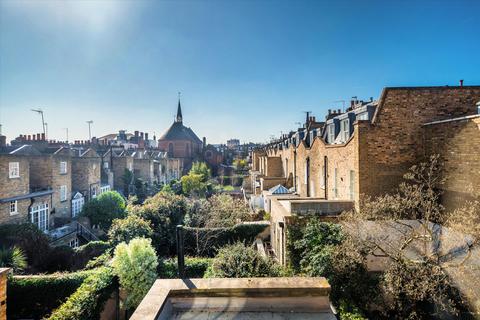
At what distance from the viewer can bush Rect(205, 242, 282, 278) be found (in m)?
10.0

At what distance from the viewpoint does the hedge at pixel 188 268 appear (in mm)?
13570

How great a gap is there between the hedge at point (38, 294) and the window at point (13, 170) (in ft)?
38.7

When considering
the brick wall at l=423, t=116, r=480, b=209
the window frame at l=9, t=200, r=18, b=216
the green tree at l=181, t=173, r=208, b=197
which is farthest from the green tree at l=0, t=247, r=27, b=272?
the green tree at l=181, t=173, r=208, b=197

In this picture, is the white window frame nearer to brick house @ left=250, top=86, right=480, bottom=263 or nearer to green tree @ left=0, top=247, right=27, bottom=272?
brick house @ left=250, top=86, right=480, bottom=263

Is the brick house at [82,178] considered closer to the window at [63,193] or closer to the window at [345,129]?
the window at [63,193]

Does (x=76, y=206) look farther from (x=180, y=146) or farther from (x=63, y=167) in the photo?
(x=180, y=146)

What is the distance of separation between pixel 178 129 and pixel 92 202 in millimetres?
49630

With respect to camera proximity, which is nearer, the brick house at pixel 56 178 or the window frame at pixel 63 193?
the brick house at pixel 56 178

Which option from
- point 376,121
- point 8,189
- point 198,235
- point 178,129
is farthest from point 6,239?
point 178,129

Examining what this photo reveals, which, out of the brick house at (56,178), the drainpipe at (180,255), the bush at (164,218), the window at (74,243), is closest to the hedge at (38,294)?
the bush at (164,218)

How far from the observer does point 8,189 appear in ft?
67.2

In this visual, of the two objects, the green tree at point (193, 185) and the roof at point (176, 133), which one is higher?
the roof at point (176, 133)

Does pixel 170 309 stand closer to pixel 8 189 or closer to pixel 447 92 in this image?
pixel 447 92

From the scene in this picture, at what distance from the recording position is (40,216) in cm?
2369
